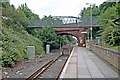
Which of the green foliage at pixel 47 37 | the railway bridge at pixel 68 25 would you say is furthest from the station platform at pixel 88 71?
the railway bridge at pixel 68 25

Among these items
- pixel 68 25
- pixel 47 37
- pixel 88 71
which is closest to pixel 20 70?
pixel 88 71

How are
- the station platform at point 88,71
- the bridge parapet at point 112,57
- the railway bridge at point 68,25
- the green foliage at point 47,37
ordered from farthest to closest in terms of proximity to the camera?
the railway bridge at point 68,25, the green foliage at point 47,37, the bridge parapet at point 112,57, the station platform at point 88,71

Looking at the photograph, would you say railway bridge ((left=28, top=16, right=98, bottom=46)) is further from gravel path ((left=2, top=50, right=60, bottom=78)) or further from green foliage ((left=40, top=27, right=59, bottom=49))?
gravel path ((left=2, top=50, right=60, bottom=78))

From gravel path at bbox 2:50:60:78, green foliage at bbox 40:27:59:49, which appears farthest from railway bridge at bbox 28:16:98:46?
gravel path at bbox 2:50:60:78

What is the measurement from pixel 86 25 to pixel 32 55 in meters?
49.7

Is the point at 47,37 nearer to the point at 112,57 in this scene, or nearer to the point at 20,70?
the point at 20,70

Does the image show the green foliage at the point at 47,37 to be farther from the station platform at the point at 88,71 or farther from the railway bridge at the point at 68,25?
the station platform at the point at 88,71

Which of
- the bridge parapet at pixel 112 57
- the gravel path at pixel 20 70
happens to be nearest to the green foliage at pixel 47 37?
the gravel path at pixel 20 70

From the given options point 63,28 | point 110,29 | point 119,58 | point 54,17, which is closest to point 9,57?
point 110,29

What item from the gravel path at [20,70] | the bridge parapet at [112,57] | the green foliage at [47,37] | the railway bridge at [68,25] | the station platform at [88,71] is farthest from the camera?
the railway bridge at [68,25]

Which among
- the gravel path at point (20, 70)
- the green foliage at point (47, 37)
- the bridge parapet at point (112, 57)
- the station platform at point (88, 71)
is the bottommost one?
the gravel path at point (20, 70)

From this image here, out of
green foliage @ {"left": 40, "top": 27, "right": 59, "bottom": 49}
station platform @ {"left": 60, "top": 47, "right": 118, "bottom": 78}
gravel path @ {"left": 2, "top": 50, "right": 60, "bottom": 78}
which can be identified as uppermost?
green foliage @ {"left": 40, "top": 27, "right": 59, "bottom": 49}

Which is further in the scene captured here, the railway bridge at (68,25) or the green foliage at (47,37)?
the railway bridge at (68,25)

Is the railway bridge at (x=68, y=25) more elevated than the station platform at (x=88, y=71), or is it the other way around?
the railway bridge at (x=68, y=25)
